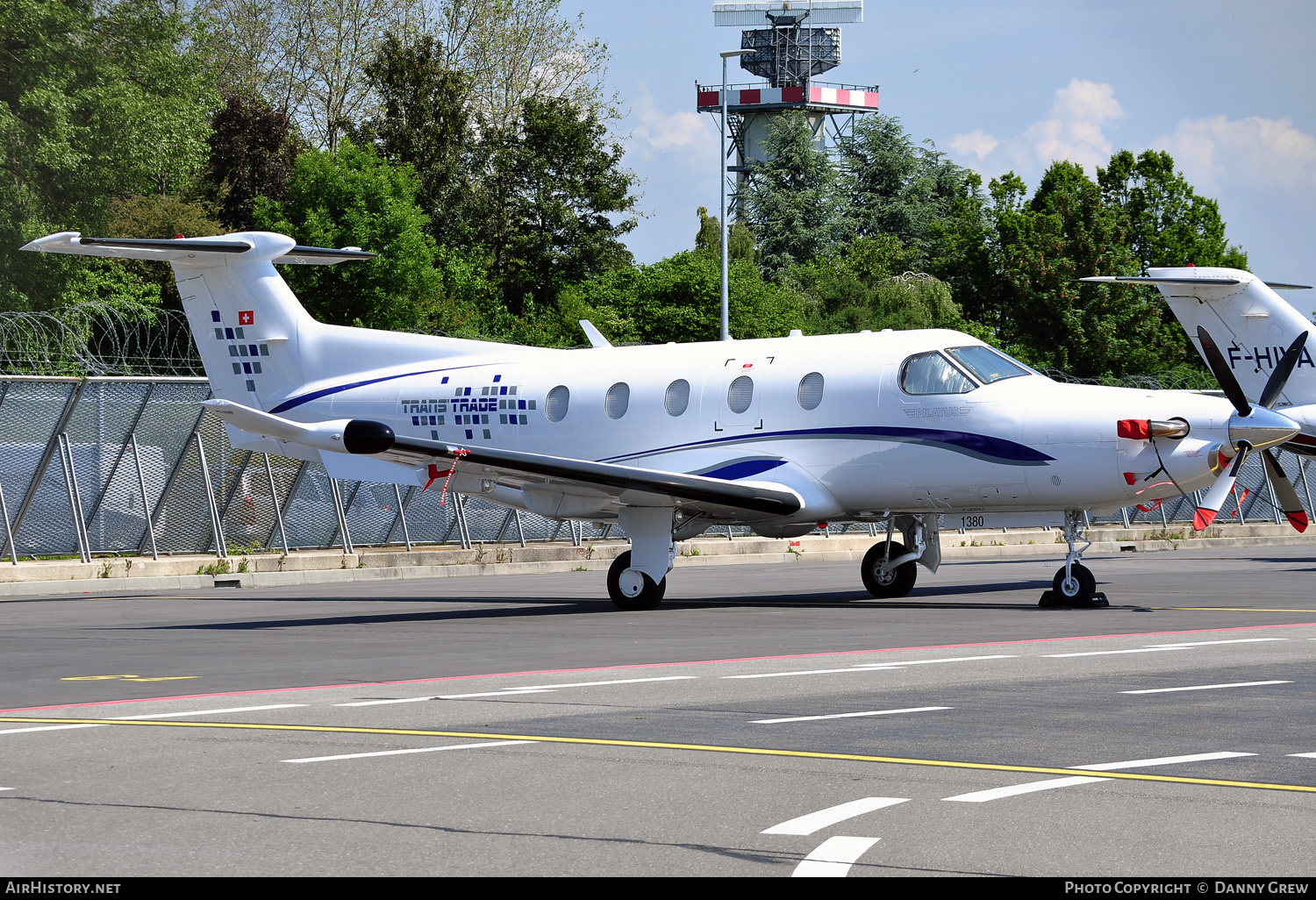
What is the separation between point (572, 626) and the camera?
17750 millimetres

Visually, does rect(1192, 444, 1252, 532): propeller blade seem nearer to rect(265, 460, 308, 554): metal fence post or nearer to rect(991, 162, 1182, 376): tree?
rect(265, 460, 308, 554): metal fence post

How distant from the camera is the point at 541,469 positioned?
62.3 feet

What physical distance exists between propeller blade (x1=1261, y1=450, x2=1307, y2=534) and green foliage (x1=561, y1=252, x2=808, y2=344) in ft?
103

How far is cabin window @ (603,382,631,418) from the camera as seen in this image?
21.6 metres

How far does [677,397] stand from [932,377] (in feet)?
12.1

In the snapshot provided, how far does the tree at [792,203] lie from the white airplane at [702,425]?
58.4 meters

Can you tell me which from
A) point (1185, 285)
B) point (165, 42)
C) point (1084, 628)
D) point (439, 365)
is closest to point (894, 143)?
point (165, 42)

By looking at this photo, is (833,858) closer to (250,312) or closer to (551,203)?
(250,312)

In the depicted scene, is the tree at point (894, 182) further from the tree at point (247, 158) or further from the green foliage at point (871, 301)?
the tree at point (247, 158)

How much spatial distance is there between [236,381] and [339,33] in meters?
49.6

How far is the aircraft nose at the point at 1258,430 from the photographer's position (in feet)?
57.3

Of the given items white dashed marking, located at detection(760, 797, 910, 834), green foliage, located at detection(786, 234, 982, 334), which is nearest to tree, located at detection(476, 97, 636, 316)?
green foliage, located at detection(786, 234, 982, 334)

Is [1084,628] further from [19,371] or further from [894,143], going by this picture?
[894,143]

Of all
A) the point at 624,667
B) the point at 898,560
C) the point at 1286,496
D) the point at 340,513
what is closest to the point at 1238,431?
the point at 1286,496
